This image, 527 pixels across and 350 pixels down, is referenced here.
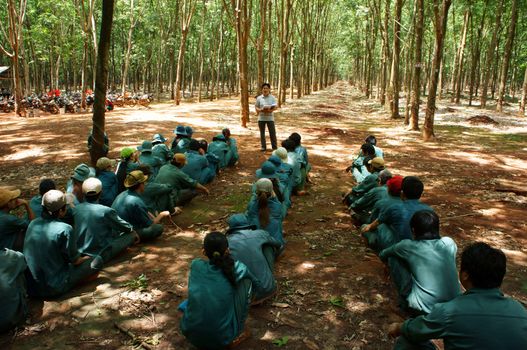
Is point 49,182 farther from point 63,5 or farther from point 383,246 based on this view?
point 63,5

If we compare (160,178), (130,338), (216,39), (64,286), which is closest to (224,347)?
(130,338)

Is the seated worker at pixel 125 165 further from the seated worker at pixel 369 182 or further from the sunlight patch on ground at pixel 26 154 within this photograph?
the sunlight patch on ground at pixel 26 154

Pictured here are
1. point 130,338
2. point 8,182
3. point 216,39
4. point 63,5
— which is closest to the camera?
point 130,338

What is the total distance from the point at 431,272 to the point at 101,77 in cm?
613

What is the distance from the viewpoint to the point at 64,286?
166 inches

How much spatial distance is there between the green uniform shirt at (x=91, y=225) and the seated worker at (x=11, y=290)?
3.23 feet

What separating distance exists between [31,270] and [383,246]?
3985 mm

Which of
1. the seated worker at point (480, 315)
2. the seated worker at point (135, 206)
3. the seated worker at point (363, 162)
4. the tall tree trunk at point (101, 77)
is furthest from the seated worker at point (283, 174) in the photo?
the seated worker at point (480, 315)

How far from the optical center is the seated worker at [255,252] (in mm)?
3893

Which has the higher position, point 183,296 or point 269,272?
point 269,272

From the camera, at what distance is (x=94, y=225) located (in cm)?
469

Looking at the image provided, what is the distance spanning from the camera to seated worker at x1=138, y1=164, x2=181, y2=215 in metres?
6.01

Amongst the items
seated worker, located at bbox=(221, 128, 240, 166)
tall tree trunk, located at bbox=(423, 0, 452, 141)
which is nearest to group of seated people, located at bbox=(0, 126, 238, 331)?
seated worker, located at bbox=(221, 128, 240, 166)

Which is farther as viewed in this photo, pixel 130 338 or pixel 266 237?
pixel 266 237
